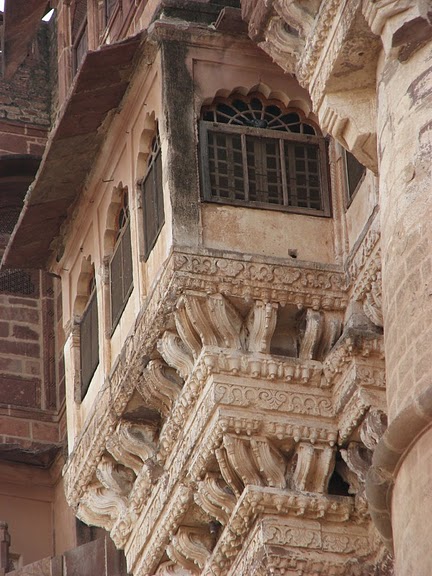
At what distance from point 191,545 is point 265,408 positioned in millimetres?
1353

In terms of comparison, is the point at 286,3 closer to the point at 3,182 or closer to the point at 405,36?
the point at 405,36

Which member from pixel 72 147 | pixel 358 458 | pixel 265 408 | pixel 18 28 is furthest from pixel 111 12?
pixel 358 458

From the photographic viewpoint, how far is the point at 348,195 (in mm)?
15258

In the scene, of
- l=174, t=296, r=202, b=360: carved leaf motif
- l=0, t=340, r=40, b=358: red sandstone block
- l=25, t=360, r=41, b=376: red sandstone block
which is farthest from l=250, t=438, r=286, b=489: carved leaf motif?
l=0, t=340, r=40, b=358: red sandstone block

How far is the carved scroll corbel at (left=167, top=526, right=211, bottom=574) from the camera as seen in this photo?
1544 centimetres

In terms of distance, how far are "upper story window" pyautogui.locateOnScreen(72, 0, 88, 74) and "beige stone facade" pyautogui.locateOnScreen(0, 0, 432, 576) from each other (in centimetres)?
303

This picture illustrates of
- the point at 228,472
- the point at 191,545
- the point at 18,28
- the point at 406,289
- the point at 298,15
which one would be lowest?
the point at 406,289

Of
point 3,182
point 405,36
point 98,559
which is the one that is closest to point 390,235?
point 405,36

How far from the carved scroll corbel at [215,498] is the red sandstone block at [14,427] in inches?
234

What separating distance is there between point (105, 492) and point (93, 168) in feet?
7.71

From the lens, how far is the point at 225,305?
1477cm

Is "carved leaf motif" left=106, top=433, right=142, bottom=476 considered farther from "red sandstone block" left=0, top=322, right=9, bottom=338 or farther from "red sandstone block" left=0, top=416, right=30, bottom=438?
"red sandstone block" left=0, top=322, right=9, bottom=338

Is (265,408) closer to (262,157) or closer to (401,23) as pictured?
(262,157)

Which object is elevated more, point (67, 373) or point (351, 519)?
point (67, 373)
